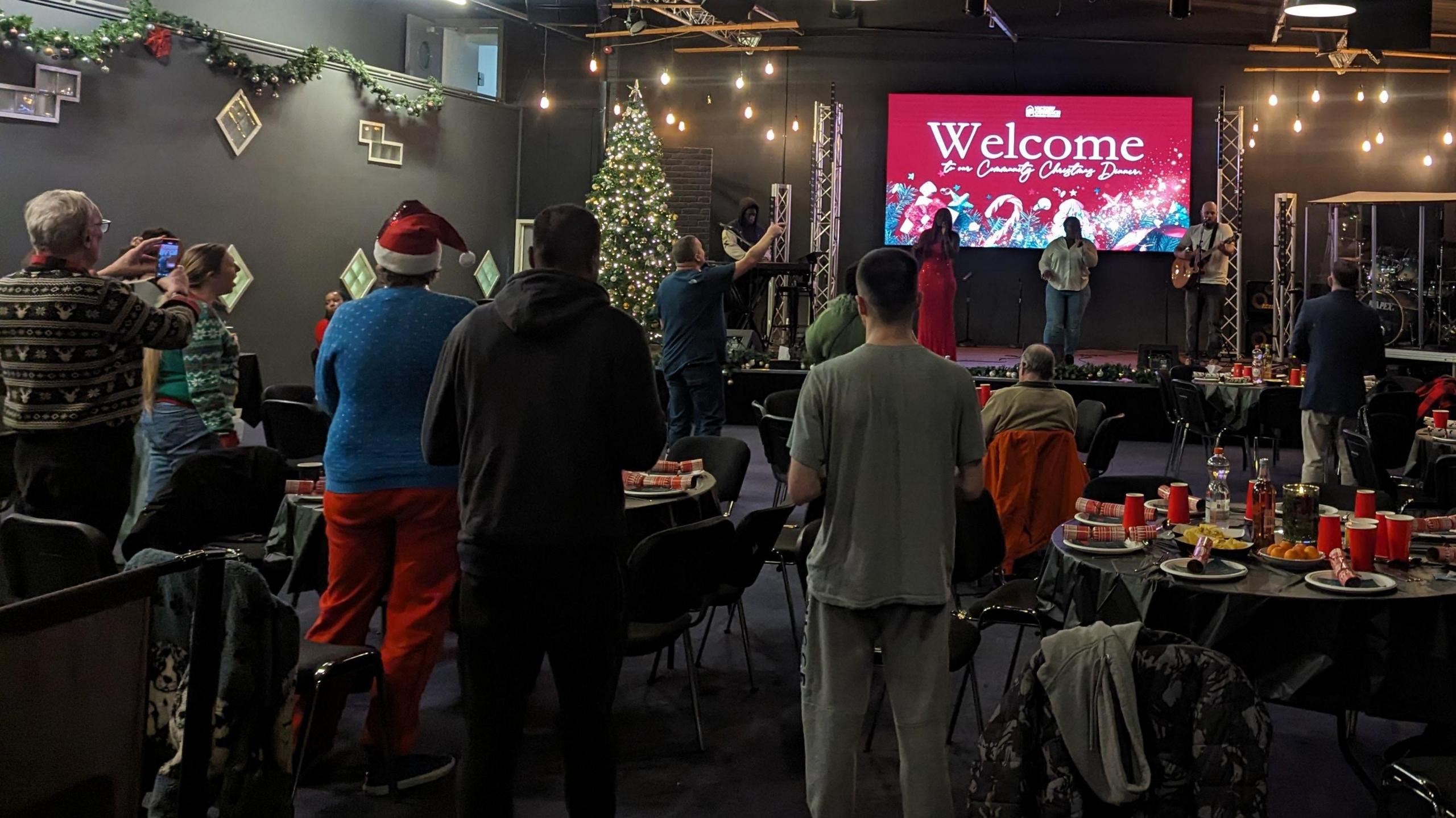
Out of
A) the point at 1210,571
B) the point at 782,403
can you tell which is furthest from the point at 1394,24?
the point at 1210,571

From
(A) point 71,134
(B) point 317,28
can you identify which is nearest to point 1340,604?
(A) point 71,134

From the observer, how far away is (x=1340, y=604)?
307 centimetres

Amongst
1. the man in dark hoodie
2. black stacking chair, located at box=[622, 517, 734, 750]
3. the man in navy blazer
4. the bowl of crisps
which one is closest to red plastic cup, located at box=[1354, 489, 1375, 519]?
the bowl of crisps

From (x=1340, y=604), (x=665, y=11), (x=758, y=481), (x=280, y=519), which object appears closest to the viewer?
(x=1340, y=604)

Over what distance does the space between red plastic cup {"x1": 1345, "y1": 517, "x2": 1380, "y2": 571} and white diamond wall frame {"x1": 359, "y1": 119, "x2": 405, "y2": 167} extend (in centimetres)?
1120

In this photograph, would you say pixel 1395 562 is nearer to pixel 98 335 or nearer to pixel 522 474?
pixel 522 474

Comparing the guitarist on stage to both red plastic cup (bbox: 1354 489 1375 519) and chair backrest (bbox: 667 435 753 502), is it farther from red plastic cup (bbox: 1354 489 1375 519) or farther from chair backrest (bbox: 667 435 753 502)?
red plastic cup (bbox: 1354 489 1375 519)

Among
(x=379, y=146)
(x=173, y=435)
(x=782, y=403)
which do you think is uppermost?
(x=379, y=146)

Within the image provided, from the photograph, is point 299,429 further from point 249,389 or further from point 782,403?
point 782,403

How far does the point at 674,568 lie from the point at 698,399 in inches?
137

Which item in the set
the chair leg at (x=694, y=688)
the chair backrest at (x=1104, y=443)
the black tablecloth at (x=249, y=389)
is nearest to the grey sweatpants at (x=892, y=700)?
the chair leg at (x=694, y=688)

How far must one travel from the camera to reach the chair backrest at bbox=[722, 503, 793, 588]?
3.98 meters

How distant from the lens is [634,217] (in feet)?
45.4

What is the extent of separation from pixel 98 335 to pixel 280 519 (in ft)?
2.68
